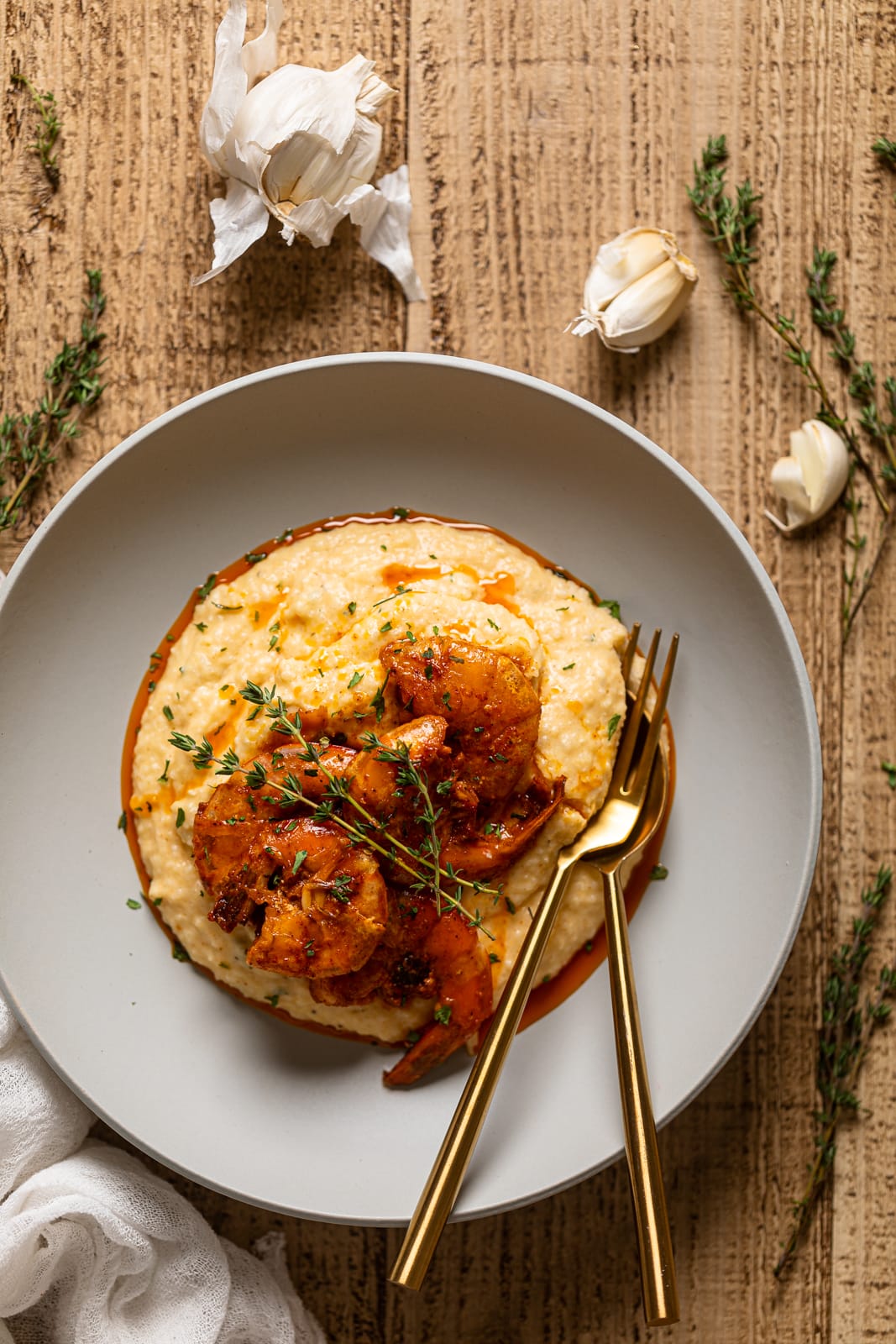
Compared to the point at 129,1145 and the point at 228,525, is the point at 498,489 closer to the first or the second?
the point at 228,525

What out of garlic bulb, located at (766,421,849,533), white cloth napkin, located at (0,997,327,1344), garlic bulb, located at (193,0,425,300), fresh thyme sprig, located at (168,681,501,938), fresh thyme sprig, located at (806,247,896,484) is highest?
garlic bulb, located at (193,0,425,300)

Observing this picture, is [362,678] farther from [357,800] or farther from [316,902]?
[316,902]

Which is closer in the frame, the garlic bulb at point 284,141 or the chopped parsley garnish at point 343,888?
the chopped parsley garnish at point 343,888

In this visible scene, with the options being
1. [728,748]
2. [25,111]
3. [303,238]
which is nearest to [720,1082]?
[728,748]

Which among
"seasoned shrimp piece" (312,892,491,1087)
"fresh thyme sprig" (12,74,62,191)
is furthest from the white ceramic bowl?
"fresh thyme sprig" (12,74,62,191)

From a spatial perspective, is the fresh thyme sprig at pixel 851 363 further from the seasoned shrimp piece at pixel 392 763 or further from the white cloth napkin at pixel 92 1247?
the white cloth napkin at pixel 92 1247

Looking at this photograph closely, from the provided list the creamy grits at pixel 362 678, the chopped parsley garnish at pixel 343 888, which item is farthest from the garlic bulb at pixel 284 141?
the chopped parsley garnish at pixel 343 888

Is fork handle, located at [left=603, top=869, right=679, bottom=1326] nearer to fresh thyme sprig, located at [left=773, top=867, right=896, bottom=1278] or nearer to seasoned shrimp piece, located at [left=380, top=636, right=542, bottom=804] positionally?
seasoned shrimp piece, located at [left=380, top=636, right=542, bottom=804]

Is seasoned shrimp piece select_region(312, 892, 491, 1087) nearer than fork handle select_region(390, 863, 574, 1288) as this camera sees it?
No
